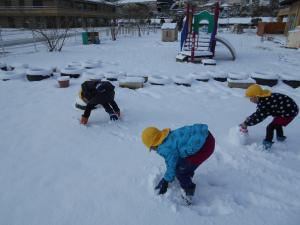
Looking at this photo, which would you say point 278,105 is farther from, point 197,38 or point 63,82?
point 197,38

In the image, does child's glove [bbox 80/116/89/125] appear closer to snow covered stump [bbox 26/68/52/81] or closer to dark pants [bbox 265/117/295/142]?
dark pants [bbox 265/117/295/142]

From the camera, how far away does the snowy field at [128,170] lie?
206 cm

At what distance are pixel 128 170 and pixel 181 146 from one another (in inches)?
35.8

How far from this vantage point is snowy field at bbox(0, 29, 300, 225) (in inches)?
81.1

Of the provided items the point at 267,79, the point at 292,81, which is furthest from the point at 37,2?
the point at 292,81

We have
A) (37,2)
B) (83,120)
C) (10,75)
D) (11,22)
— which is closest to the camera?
(83,120)

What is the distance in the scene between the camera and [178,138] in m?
1.95

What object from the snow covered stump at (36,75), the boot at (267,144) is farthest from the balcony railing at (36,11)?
the boot at (267,144)

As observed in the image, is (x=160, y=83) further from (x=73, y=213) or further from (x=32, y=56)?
(x=32, y=56)

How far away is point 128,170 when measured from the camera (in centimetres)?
260

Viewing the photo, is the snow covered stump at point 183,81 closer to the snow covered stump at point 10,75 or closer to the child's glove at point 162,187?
the child's glove at point 162,187

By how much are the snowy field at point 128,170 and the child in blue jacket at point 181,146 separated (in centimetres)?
40

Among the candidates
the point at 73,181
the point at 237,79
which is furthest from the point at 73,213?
the point at 237,79

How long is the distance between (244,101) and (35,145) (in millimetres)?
3654
